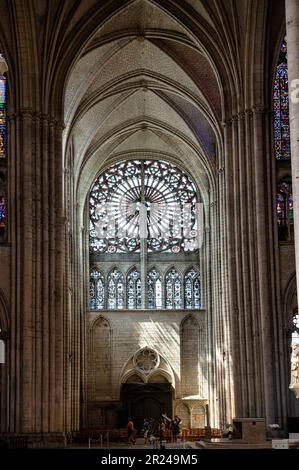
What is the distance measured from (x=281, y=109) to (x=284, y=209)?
4031 millimetres

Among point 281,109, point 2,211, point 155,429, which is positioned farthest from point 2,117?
point 155,429

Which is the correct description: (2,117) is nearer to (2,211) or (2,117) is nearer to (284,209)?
(2,211)

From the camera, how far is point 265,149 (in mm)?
34000

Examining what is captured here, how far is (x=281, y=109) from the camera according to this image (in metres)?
36.7

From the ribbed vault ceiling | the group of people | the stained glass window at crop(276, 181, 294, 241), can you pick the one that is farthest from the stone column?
the group of people

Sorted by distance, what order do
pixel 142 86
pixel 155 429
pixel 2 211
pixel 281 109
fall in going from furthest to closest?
pixel 155 429
pixel 142 86
pixel 281 109
pixel 2 211

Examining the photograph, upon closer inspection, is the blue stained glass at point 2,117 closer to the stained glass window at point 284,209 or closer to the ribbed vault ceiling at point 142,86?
the ribbed vault ceiling at point 142,86

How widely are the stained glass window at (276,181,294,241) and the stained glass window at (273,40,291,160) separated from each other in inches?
48.5

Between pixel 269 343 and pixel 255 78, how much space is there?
9842 millimetres

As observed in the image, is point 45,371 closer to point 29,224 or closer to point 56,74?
point 29,224

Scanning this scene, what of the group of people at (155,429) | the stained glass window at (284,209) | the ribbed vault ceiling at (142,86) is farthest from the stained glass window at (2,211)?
the group of people at (155,429)

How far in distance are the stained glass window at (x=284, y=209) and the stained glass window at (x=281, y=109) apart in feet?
4.04

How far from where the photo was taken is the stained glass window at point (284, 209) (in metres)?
35.5

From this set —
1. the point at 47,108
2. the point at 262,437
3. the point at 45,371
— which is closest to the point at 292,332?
the point at 262,437
